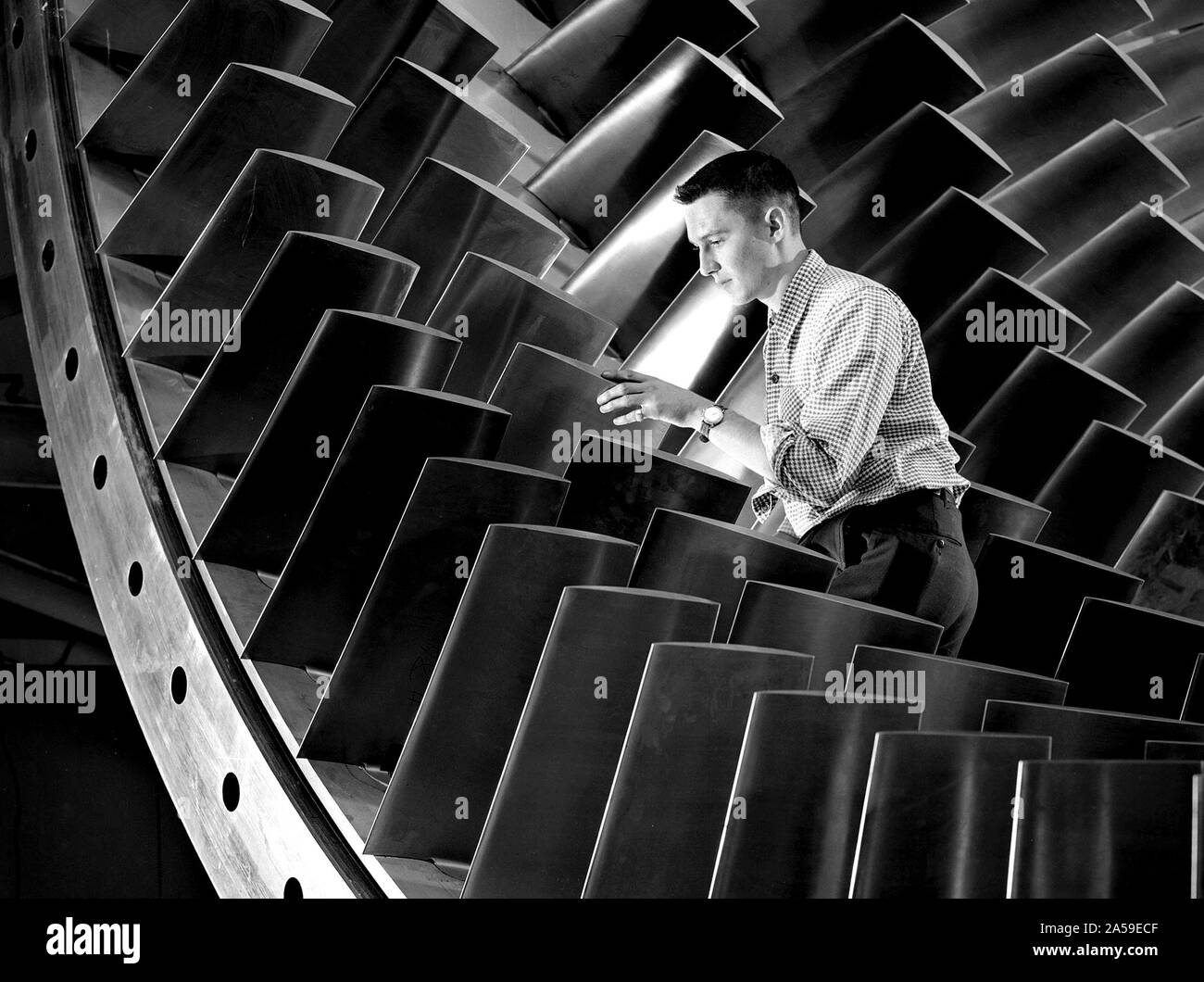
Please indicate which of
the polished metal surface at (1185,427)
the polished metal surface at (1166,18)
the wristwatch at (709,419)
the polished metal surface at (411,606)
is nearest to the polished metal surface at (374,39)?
the wristwatch at (709,419)

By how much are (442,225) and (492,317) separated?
0.12m

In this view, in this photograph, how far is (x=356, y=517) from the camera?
0.82 metres

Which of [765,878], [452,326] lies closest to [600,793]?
[765,878]

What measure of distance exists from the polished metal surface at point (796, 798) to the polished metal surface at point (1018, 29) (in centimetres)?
120

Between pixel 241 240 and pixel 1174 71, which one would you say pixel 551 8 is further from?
pixel 1174 71

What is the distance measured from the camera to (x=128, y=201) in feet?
3.54

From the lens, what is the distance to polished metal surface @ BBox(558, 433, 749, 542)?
36.0 inches

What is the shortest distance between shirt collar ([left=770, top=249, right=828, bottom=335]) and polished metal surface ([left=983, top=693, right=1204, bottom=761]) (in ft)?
1.47

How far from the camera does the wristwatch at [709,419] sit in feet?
3.57

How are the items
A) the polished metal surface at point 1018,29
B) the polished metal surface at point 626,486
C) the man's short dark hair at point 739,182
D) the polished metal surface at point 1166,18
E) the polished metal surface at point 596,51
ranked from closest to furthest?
the polished metal surface at point 626,486 → the man's short dark hair at point 739,182 → the polished metal surface at point 596,51 → the polished metal surface at point 1018,29 → the polished metal surface at point 1166,18

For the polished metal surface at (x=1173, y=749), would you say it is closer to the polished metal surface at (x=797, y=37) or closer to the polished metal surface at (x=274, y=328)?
the polished metal surface at (x=274, y=328)
